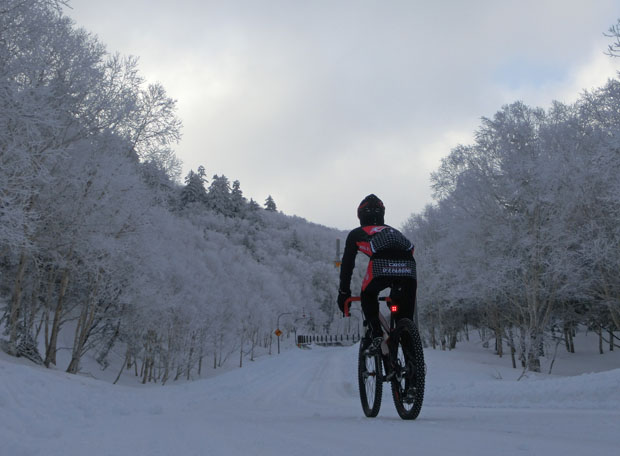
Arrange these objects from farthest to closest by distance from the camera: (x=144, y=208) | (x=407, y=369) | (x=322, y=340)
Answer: (x=322, y=340) → (x=144, y=208) → (x=407, y=369)

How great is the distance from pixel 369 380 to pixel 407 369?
971 mm

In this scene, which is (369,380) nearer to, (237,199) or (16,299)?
(16,299)

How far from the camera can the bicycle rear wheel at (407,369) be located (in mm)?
4336

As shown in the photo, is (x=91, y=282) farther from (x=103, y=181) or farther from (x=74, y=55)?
(x=74, y=55)

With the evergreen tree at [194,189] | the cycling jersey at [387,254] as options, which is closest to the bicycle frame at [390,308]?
the cycling jersey at [387,254]

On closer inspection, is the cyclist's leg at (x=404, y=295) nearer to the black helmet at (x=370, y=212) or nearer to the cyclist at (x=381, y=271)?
the cyclist at (x=381, y=271)

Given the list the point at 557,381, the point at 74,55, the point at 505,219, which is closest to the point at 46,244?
the point at 74,55

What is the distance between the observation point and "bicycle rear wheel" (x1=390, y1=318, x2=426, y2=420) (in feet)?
14.2

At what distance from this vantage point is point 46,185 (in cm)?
1379

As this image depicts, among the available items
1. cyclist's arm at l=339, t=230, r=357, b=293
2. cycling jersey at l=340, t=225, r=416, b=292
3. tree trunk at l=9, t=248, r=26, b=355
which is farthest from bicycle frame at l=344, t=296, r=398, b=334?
tree trunk at l=9, t=248, r=26, b=355

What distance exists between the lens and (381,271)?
4.49m

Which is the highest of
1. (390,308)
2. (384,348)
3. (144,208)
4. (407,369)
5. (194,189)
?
(194,189)

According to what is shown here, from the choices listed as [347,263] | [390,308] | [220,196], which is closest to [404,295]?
[390,308]

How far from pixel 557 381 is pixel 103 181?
1414cm
